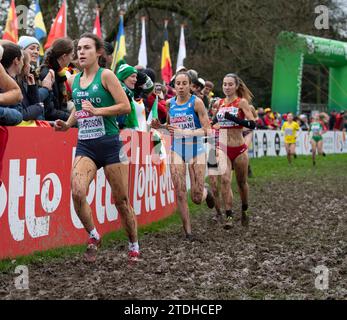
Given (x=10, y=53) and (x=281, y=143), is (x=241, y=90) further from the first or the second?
(x=281, y=143)

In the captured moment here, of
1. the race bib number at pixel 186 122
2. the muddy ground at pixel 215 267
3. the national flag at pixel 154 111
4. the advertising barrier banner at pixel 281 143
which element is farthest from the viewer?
the advertising barrier banner at pixel 281 143

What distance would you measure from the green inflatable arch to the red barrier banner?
21516 mm

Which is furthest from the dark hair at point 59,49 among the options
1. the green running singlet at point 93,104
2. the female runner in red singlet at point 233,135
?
the female runner in red singlet at point 233,135

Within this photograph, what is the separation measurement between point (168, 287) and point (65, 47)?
3.76 m

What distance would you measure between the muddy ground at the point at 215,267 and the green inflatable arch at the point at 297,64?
796 inches

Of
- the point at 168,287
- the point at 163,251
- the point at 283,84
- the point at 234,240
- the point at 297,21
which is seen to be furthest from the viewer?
the point at 283,84

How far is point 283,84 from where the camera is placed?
3597 cm

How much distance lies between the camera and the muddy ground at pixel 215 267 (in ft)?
20.6

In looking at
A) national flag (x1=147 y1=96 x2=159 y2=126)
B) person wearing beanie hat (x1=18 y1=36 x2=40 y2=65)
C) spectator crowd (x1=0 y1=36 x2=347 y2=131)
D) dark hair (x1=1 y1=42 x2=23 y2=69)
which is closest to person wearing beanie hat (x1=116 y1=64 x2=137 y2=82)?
spectator crowd (x1=0 y1=36 x2=347 y2=131)

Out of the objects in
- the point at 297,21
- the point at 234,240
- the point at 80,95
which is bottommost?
the point at 234,240

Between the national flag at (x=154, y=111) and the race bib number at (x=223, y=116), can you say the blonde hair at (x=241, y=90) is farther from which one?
the national flag at (x=154, y=111)
